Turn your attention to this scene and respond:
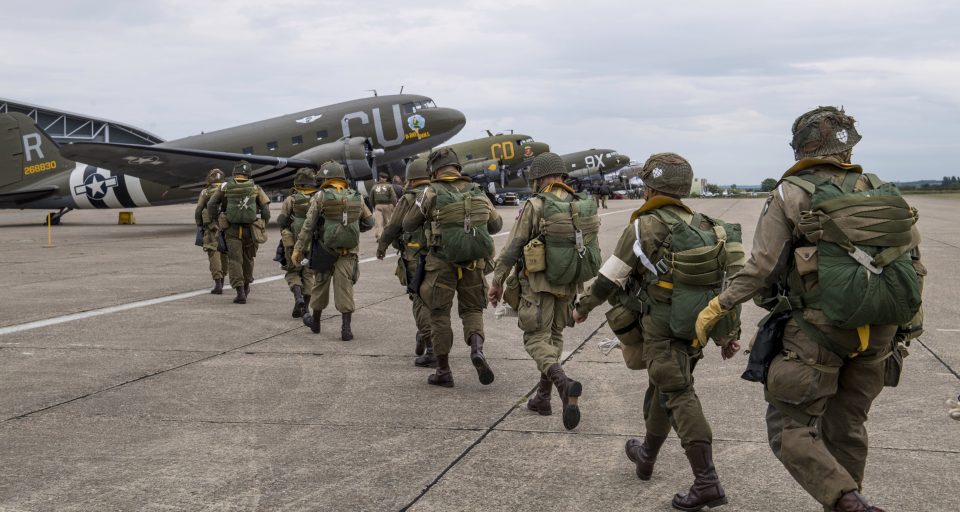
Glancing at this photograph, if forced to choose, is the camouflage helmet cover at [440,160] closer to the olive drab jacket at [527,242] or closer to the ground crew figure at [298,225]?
the olive drab jacket at [527,242]

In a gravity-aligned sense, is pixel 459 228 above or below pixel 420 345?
above

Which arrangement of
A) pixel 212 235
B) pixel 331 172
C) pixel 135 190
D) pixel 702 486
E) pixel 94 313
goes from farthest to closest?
pixel 135 190, pixel 212 235, pixel 94 313, pixel 331 172, pixel 702 486

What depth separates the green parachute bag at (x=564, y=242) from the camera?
19.7 feet

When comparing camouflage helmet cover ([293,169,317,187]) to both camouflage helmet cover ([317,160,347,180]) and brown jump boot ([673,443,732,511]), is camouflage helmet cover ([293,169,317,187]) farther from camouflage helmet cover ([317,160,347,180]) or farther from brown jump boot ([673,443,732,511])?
brown jump boot ([673,443,732,511])

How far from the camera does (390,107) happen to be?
29.7m

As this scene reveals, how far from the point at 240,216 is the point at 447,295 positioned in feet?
18.6

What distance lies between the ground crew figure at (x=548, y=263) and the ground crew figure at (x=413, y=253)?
1.44 metres

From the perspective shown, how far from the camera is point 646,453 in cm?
464

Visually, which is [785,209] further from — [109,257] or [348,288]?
[109,257]

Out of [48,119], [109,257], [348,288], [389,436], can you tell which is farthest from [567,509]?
[48,119]

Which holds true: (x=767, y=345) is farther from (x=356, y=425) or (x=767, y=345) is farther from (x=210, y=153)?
(x=210, y=153)

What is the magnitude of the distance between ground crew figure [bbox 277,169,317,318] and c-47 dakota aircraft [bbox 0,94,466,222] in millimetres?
16743

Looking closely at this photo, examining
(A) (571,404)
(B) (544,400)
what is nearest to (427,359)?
(B) (544,400)

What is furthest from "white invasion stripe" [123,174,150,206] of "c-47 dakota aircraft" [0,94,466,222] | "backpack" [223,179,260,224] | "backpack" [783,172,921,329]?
"backpack" [783,172,921,329]
